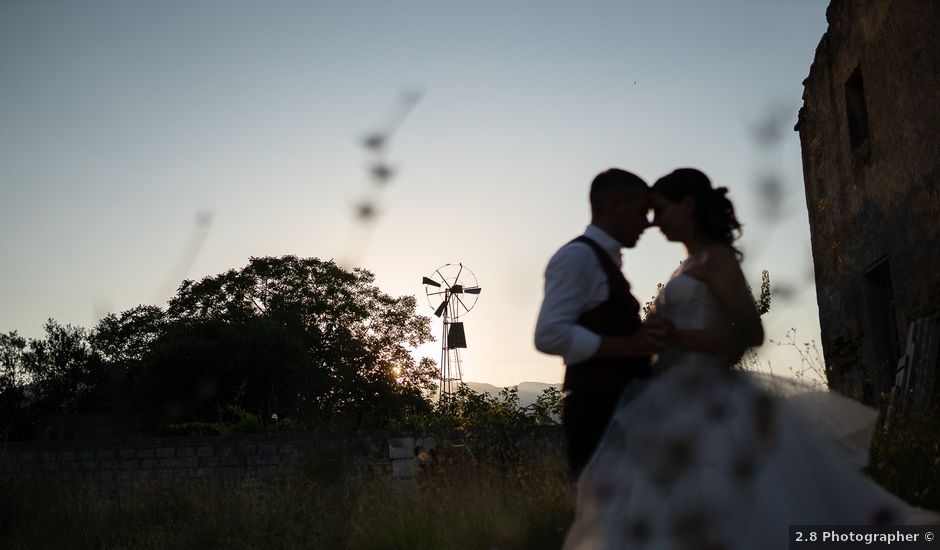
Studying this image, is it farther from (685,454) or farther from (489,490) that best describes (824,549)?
(489,490)

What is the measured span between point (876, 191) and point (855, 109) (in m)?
1.46

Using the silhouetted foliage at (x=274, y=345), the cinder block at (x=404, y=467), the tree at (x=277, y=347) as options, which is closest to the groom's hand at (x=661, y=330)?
the cinder block at (x=404, y=467)

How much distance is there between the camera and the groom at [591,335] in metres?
2.96

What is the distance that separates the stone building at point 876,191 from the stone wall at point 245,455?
4.20 metres

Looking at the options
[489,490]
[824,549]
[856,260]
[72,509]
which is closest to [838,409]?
[824,549]

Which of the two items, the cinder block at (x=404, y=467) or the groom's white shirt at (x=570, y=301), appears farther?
the cinder block at (x=404, y=467)

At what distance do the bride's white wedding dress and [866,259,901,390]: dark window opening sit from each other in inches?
319

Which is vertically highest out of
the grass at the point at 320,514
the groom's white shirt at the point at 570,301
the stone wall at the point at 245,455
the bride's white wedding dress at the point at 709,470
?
the groom's white shirt at the point at 570,301

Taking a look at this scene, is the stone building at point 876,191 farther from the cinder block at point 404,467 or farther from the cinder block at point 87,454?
the cinder block at point 87,454

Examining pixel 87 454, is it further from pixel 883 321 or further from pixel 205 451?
pixel 883 321

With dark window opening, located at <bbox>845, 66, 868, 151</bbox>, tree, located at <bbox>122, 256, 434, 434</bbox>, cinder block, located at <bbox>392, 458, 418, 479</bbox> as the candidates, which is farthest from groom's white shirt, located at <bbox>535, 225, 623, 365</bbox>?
tree, located at <bbox>122, 256, 434, 434</bbox>

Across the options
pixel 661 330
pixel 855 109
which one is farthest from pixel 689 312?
pixel 855 109

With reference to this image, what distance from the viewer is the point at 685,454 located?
2.82 m

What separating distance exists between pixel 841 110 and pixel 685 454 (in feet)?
31.5
